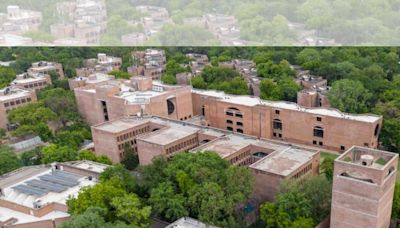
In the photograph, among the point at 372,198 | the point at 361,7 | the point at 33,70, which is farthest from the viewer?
the point at 33,70

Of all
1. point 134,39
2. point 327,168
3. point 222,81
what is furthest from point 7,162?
point 222,81

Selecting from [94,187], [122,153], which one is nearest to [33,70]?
[122,153]

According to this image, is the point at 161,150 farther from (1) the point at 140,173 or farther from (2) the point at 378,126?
(2) the point at 378,126

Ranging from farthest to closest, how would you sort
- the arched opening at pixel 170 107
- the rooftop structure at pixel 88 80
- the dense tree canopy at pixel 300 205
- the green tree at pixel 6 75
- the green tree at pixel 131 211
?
the green tree at pixel 6 75 → the rooftop structure at pixel 88 80 → the arched opening at pixel 170 107 → the green tree at pixel 131 211 → the dense tree canopy at pixel 300 205

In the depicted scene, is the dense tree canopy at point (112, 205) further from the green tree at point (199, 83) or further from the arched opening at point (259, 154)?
the green tree at point (199, 83)

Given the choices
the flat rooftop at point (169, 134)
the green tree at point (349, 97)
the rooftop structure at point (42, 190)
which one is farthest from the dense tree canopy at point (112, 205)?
the green tree at point (349, 97)
